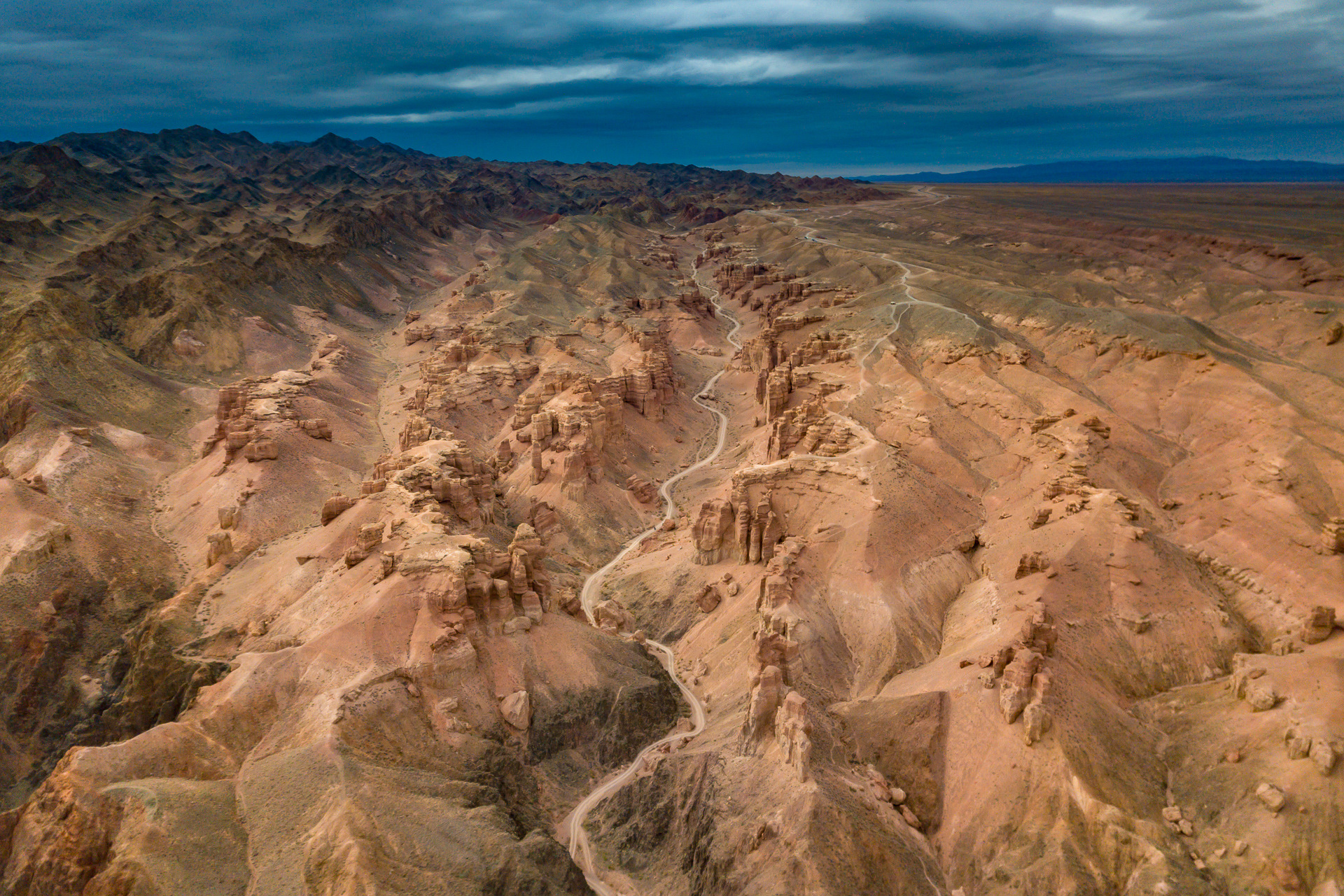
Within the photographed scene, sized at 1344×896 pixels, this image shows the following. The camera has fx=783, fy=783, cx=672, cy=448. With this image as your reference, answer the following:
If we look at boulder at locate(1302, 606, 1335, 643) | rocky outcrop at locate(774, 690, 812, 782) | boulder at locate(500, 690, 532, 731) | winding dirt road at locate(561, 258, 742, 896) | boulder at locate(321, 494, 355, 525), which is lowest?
winding dirt road at locate(561, 258, 742, 896)

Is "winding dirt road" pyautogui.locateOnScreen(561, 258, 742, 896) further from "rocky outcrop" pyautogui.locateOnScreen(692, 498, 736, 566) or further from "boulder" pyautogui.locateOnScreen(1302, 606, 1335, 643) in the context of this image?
"boulder" pyautogui.locateOnScreen(1302, 606, 1335, 643)

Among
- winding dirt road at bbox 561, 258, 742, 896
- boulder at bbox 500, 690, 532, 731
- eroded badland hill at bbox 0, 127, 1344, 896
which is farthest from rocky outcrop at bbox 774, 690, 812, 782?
boulder at bbox 500, 690, 532, 731

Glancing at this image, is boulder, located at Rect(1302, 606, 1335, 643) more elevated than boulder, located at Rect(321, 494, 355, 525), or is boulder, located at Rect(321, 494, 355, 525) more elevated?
boulder, located at Rect(1302, 606, 1335, 643)

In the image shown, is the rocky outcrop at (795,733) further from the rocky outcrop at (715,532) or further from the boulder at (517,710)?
the rocky outcrop at (715,532)

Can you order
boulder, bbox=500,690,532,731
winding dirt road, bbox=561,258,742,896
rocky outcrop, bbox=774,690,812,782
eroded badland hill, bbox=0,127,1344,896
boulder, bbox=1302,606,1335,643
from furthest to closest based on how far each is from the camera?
boulder, bbox=500,690,532,731 < boulder, bbox=1302,606,1335,643 < winding dirt road, bbox=561,258,742,896 < rocky outcrop, bbox=774,690,812,782 < eroded badland hill, bbox=0,127,1344,896

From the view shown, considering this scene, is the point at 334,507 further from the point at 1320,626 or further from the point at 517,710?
the point at 1320,626

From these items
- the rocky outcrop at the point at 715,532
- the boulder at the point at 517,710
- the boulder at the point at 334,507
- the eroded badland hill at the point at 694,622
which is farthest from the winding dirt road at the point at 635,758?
the boulder at the point at 334,507

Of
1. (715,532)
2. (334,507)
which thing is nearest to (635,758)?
(715,532)

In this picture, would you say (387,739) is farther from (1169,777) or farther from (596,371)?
(596,371)
